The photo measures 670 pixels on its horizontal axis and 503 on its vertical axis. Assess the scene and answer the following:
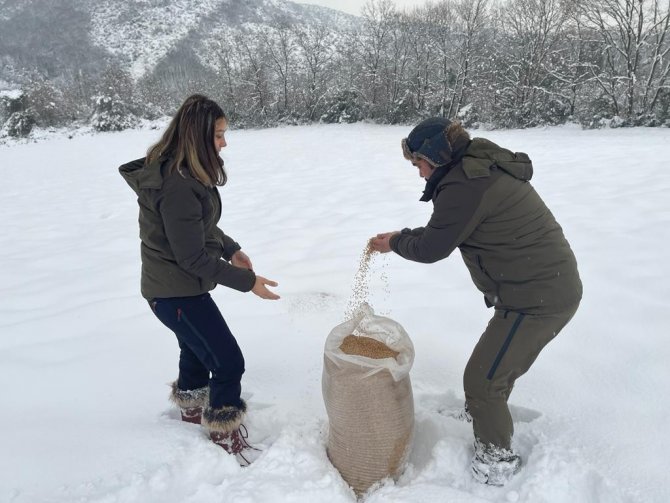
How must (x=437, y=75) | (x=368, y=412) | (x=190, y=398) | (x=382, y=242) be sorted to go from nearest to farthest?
1. (x=368, y=412)
2. (x=382, y=242)
3. (x=190, y=398)
4. (x=437, y=75)

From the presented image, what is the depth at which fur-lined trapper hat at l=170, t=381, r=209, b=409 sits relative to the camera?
2.34 metres

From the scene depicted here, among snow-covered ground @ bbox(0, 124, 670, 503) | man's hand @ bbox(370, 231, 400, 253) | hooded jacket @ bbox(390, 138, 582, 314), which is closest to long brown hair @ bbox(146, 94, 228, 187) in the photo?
man's hand @ bbox(370, 231, 400, 253)

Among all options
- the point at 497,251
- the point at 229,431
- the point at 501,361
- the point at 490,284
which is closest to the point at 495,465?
the point at 501,361

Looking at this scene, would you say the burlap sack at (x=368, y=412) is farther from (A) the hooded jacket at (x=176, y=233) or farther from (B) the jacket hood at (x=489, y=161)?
(B) the jacket hood at (x=489, y=161)

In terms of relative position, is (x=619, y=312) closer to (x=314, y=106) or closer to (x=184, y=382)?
(x=184, y=382)

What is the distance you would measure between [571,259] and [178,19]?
95.6 metres

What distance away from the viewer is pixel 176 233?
1781mm

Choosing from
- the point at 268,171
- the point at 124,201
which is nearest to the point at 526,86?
the point at 268,171

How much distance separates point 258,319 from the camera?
3348 mm

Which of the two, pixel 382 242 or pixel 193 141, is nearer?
pixel 193 141

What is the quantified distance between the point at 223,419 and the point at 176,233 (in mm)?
957

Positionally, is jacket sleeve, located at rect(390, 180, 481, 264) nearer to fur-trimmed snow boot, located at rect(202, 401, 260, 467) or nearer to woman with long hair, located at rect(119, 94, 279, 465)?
woman with long hair, located at rect(119, 94, 279, 465)

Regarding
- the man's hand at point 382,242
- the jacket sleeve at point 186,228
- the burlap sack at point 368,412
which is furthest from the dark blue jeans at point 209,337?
the man's hand at point 382,242

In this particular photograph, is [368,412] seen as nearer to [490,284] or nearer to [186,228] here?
[490,284]
